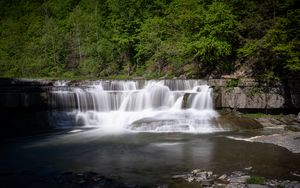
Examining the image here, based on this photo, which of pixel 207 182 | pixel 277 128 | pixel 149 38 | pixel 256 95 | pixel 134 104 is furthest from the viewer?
pixel 149 38

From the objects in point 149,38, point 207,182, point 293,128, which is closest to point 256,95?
point 293,128

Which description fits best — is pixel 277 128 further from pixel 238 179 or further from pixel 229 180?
pixel 229 180

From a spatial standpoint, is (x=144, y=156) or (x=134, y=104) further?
(x=134, y=104)

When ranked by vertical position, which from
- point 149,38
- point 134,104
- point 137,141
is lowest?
point 137,141

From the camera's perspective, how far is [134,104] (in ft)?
90.5

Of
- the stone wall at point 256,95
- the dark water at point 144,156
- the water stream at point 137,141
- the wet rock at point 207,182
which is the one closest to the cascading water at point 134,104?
the water stream at point 137,141

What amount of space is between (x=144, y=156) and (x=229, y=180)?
535 centimetres

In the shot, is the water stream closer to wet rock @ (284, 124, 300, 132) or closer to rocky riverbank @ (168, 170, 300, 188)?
rocky riverbank @ (168, 170, 300, 188)

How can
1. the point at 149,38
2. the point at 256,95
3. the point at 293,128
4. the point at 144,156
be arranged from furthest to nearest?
the point at 149,38 → the point at 256,95 → the point at 293,128 → the point at 144,156

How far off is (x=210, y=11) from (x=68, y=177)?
22.3 m

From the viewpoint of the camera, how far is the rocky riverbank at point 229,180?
11070mm

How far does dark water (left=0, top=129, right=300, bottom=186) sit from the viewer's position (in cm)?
1352

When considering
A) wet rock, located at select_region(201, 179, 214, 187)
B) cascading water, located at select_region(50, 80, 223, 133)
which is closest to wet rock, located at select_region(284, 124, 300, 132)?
cascading water, located at select_region(50, 80, 223, 133)

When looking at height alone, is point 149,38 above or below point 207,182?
above
